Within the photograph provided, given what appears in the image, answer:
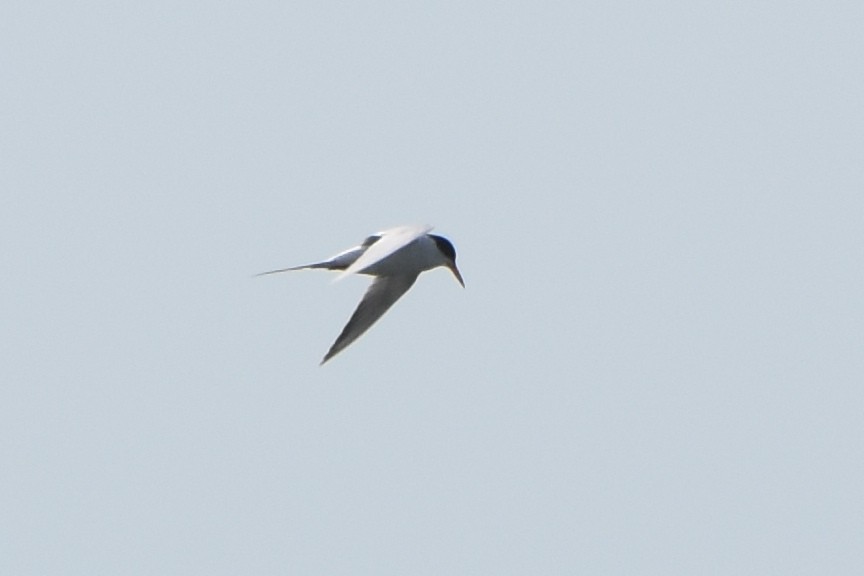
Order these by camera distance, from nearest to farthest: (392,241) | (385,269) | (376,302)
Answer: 1. (392,241)
2. (385,269)
3. (376,302)

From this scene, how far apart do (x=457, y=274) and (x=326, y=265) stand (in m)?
1.99

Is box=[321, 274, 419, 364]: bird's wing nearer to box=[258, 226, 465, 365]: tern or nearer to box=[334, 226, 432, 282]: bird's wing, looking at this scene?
box=[258, 226, 465, 365]: tern

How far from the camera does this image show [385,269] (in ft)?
69.6

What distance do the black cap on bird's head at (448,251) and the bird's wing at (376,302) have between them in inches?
16.6

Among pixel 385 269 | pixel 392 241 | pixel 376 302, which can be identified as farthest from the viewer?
pixel 376 302

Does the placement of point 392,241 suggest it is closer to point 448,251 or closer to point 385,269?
point 385,269

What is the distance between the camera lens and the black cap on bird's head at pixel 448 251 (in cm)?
2175

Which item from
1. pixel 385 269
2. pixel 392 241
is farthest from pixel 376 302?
pixel 392 241

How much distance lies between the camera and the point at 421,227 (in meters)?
19.7

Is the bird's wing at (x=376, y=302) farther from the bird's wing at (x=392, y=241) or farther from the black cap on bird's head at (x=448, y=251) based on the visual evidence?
the bird's wing at (x=392, y=241)

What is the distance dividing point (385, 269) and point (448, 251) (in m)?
0.98

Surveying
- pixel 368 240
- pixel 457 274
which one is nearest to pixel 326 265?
pixel 368 240

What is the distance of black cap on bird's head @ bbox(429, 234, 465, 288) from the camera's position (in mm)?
21750

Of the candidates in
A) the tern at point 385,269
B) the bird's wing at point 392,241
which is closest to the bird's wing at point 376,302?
the tern at point 385,269
